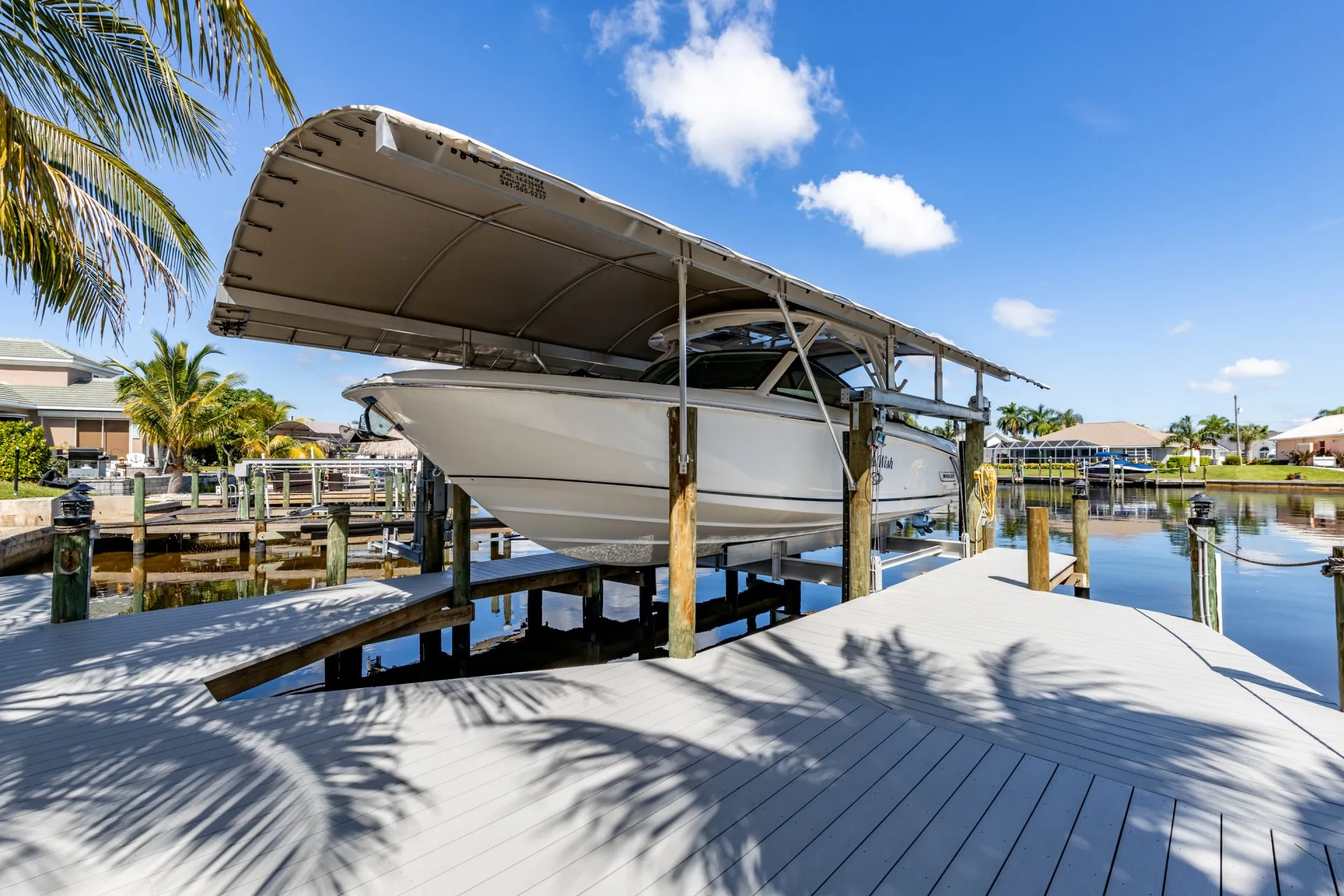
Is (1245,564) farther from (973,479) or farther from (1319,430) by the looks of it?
(1319,430)

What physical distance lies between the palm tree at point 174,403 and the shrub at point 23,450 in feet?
15.5

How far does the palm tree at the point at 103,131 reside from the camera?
3486 mm

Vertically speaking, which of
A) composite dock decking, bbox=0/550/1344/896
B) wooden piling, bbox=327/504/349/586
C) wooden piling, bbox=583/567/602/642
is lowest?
wooden piling, bbox=583/567/602/642

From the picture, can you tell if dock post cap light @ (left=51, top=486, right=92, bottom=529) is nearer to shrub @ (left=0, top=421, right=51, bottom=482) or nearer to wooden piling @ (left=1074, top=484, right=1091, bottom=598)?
wooden piling @ (left=1074, top=484, right=1091, bottom=598)

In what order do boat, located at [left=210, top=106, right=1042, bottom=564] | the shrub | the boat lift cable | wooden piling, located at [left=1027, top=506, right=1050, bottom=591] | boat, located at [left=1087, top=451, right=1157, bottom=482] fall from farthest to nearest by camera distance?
1. boat, located at [left=1087, top=451, right=1157, bottom=482]
2. the shrub
3. wooden piling, located at [left=1027, top=506, right=1050, bottom=591]
4. the boat lift cable
5. boat, located at [left=210, top=106, right=1042, bottom=564]

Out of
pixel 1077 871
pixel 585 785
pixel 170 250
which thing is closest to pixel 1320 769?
pixel 1077 871

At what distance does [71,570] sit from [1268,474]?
5705 centimetres

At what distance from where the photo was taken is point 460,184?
3.72m

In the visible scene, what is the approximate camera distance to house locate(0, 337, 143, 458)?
23250 millimetres

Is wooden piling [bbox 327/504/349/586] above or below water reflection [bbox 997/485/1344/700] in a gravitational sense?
above

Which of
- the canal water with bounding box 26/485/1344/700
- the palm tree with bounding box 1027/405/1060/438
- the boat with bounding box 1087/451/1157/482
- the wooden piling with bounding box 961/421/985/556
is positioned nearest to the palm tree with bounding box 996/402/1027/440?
the palm tree with bounding box 1027/405/1060/438

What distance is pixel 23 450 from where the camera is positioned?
15.0 m

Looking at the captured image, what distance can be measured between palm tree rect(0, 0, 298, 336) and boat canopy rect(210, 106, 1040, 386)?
0.73 meters

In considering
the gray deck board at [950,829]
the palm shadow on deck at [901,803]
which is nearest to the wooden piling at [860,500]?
the palm shadow on deck at [901,803]
